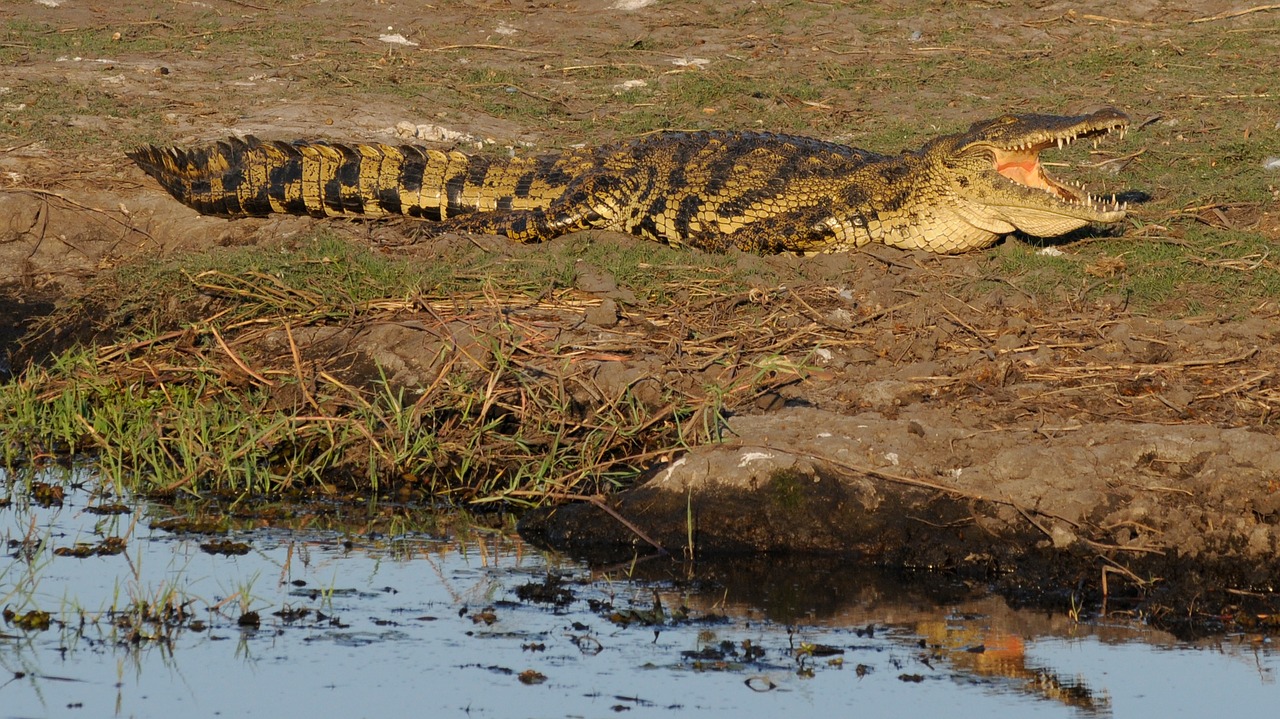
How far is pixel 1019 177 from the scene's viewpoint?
24.2 ft

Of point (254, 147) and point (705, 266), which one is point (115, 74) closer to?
point (254, 147)

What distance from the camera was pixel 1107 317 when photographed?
19.4 feet

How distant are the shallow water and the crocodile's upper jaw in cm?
311

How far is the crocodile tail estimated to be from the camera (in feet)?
25.1

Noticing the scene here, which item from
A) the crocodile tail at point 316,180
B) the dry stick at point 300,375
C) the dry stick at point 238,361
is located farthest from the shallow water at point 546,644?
the crocodile tail at point 316,180

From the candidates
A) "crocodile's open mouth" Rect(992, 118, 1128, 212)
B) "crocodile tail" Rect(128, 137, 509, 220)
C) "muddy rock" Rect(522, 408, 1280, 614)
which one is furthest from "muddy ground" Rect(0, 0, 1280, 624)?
"crocodile's open mouth" Rect(992, 118, 1128, 212)

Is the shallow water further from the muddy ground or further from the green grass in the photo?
the green grass

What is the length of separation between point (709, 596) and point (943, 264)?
3.27 m

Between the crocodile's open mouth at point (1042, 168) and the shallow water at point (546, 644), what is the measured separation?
3062 millimetres

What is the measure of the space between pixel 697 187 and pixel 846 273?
46.5 inches

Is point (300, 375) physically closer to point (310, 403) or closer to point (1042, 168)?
point (310, 403)

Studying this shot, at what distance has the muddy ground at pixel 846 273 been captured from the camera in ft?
14.8

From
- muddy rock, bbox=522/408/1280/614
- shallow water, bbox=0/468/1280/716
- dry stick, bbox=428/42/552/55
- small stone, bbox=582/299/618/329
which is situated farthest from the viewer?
dry stick, bbox=428/42/552/55

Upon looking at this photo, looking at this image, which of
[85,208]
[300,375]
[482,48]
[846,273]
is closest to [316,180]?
[85,208]
